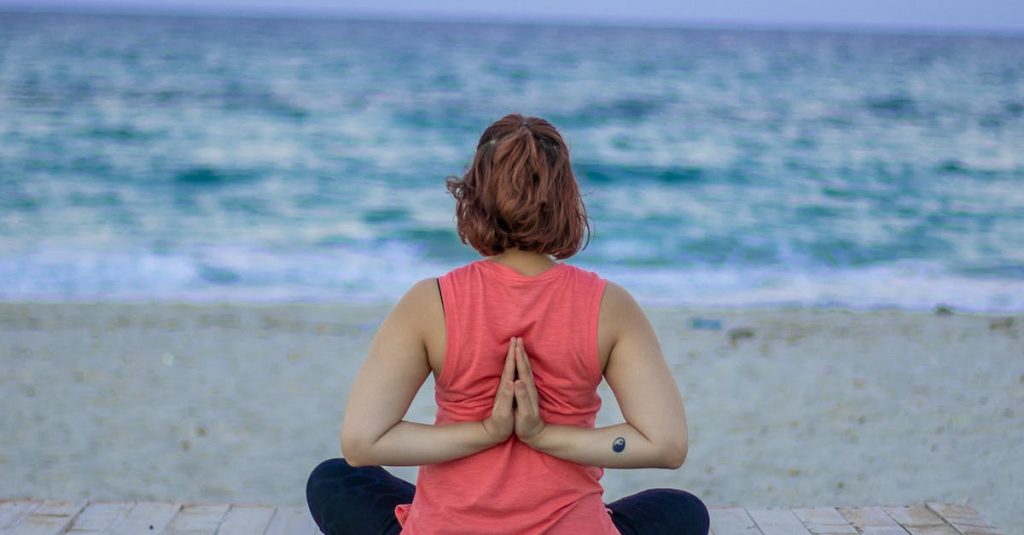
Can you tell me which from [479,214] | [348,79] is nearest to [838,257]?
[479,214]

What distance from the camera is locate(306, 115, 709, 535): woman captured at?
183cm

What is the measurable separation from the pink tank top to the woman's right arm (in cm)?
5

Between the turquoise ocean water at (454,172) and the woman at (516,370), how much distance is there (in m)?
2.22

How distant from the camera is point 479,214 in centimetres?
184

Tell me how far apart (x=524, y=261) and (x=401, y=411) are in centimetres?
38

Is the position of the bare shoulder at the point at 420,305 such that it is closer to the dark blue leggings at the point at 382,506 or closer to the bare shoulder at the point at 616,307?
the bare shoulder at the point at 616,307

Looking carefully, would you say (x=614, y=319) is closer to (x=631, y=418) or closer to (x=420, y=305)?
(x=631, y=418)

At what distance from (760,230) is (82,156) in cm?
1084

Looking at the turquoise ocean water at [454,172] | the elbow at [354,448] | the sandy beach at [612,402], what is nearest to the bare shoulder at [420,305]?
the elbow at [354,448]

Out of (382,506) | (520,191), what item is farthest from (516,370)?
(382,506)

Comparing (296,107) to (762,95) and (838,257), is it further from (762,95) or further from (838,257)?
(838,257)

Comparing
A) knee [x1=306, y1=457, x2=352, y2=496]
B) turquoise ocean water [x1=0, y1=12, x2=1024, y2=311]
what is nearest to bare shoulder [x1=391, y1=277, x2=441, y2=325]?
knee [x1=306, y1=457, x2=352, y2=496]

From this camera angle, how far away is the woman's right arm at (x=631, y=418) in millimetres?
1902

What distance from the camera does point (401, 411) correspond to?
1.95 meters
